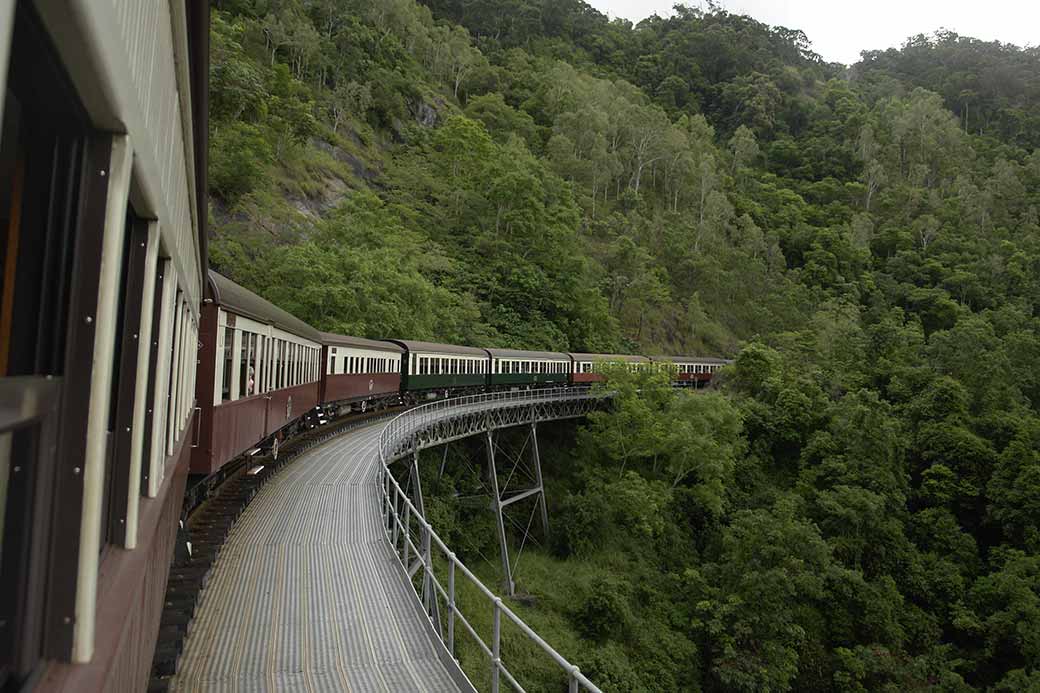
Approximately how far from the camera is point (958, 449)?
2847 centimetres

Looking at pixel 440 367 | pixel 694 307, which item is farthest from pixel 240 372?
pixel 694 307

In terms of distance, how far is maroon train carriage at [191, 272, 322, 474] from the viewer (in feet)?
24.2

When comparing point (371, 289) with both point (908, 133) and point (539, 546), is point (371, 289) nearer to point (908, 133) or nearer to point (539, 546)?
point (539, 546)

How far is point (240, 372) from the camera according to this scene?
8.72 m

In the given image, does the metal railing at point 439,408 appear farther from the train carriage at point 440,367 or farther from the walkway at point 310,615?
the walkway at point 310,615

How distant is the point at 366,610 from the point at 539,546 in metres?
19.6

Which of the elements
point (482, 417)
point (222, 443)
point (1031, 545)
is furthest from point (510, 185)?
point (222, 443)

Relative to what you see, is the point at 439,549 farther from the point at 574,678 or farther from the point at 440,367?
the point at 574,678

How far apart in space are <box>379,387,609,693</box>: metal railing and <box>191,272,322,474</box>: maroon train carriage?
187 centimetres

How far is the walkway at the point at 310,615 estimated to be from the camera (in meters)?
4.93

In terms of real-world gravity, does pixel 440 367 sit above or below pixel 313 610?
above

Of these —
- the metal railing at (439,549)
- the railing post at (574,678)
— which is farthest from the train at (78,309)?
the metal railing at (439,549)

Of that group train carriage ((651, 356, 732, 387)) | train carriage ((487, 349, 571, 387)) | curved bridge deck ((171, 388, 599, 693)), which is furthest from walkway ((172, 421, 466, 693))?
train carriage ((651, 356, 732, 387))

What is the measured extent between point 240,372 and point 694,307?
48900mm
